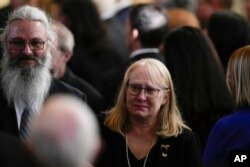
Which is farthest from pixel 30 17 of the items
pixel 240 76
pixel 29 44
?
pixel 240 76

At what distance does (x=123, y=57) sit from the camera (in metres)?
11.1

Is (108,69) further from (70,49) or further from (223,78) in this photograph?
(223,78)

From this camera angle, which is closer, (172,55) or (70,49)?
(172,55)

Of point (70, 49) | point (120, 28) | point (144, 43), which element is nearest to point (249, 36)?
point (144, 43)

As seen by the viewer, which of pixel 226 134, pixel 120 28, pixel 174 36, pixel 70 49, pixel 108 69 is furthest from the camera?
pixel 120 28

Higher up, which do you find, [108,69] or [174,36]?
[174,36]

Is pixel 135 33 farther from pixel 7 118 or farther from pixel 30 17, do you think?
pixel 7 118

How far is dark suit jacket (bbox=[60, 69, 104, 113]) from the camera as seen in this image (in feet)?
28.0

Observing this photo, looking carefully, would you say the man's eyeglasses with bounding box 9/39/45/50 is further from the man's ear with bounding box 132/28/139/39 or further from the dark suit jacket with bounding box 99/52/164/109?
the man's ear with bounding box 132/28/139/39

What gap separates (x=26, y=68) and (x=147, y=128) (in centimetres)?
101

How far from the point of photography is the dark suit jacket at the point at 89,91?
854cm

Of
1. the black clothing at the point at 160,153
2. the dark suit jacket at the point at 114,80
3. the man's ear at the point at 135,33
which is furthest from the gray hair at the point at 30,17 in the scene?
the man's ear at the point at 135,33

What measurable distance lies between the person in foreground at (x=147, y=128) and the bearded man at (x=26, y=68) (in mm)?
466

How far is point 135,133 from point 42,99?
0.74m
